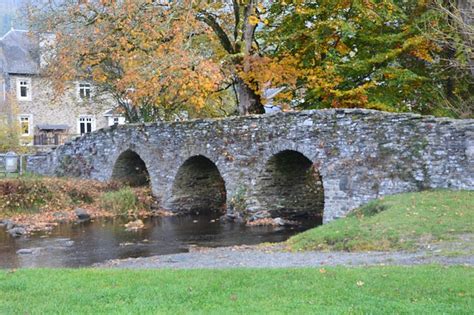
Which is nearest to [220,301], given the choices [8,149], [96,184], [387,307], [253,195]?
[387,307]

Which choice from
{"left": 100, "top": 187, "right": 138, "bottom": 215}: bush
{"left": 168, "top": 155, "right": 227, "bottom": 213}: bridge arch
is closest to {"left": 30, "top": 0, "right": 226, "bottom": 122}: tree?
{"left": 168, "top": 155, "right": 227, "bottom": 213}: bridge arch

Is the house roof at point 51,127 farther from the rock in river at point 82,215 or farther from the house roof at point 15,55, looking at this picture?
the rock in river at point 82,215

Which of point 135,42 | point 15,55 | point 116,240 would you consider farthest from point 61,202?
point 15,55

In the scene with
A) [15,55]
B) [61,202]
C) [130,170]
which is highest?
[15,55]

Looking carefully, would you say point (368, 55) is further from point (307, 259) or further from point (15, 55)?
point (15, 55)

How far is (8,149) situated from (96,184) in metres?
16.5

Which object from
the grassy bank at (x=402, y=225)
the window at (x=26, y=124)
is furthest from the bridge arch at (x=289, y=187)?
the window at (x=26, y=124)

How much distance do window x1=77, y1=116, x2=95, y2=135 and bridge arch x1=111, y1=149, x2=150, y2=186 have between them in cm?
2369

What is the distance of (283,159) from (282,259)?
9.74 m

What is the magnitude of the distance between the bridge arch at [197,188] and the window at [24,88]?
91.2 ft

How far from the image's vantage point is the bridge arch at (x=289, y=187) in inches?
827

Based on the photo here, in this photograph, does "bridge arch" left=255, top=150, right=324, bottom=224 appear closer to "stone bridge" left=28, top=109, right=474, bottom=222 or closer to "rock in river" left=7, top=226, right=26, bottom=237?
"stone bridge" left=28, top=109, right=474, bottom=222

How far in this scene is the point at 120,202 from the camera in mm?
24281

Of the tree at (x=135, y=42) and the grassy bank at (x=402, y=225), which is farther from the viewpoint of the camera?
the tree at (x=135, y=42)
